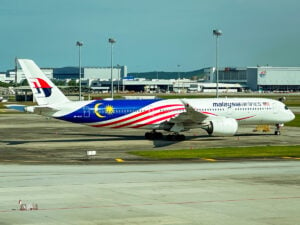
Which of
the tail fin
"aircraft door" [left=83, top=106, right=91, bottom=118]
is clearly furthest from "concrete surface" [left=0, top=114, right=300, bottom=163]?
the tail fin

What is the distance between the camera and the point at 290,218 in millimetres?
23812

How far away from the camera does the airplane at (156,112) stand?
5566 cm

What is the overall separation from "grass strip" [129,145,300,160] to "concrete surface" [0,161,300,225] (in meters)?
5.01

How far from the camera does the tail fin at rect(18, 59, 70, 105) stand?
55188 millimetres

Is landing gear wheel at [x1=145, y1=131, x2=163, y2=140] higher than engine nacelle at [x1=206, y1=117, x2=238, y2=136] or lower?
lower

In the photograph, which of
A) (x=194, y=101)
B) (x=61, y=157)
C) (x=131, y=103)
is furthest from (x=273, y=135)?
(x=61, y=157)

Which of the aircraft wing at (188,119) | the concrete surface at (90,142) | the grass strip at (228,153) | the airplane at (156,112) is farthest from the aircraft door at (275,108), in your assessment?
the grass strip at (228,153)

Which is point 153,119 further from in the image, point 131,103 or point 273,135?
point 273,135

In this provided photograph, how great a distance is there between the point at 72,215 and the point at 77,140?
3636 centimetres

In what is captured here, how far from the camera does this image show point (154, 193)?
97.0ft

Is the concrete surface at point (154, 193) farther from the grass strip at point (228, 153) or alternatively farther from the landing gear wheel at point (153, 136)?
the landing gear wheel at point (153, 136)

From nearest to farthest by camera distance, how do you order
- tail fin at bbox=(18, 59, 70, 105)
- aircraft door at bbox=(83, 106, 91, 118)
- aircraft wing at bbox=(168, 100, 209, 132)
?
tail fin at bbox=(18, 59, 70, 105), aircraft wing at bbox=(168, 100, 209, 132), aircraft door at bbox=(83, 106, 91, 118)

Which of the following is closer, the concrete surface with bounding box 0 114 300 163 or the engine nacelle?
the concrete surface with bounding box 0 114 300 163

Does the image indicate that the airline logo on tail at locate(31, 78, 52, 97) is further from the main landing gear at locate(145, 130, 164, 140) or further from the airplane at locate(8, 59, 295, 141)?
the main landing gear at locate(145, 130, 164, 140)
